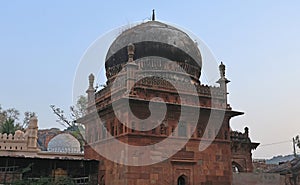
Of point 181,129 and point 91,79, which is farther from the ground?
point 91,79

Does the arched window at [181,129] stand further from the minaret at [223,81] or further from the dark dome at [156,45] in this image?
the dark dome at [156,45]

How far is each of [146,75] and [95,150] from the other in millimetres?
3655

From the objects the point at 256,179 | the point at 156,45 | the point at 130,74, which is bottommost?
the point at 256,179

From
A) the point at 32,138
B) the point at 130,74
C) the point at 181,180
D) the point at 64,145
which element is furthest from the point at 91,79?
the point at 181,180

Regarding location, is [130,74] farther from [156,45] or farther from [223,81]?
[223,81]

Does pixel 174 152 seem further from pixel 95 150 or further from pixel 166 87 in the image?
pixel 95 150

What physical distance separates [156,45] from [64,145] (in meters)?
8.57

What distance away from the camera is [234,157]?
1895 cm

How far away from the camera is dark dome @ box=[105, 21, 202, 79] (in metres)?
15.2

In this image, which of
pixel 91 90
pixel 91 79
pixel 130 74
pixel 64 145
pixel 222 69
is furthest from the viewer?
pixel 64 145

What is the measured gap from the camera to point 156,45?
50.2 feet

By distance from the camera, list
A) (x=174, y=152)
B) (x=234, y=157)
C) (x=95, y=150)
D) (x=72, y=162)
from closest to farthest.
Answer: (x=174, y=152), (x=72, y=162), (x=95, y=150), (x=234, y=157)

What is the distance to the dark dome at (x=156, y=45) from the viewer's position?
1524 centimetres

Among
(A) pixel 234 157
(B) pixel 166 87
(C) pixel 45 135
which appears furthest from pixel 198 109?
(C) pixel 45 135
